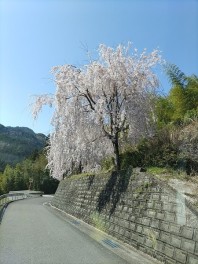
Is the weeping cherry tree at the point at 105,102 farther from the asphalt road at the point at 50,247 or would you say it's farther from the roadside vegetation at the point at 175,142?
the asphalt road at the point at 50,247

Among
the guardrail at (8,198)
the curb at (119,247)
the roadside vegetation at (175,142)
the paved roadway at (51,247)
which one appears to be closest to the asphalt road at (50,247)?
the paved roadway at (51,247)

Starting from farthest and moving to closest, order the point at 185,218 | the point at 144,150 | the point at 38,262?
the point at 144,150 < the point at 38,262 < the point at 185,218

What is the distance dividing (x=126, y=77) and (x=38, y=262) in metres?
9.79

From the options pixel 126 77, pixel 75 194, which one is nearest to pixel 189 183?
pixel 126 77

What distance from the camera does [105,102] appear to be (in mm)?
15984

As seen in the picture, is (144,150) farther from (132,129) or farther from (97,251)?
(97,251)

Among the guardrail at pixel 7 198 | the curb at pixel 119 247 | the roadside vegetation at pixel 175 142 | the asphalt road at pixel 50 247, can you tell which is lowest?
the asphalt road at pixel 50 247

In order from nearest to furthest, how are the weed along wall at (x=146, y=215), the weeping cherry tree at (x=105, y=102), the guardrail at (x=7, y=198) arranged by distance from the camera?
the weed along wall at (x=146, y=215) → the weeping cherry tree at (x=105, y=102) → the guardrail at (x=7, y=198)

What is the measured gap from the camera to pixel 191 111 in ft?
48.6

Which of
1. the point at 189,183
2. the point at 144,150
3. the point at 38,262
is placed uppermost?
the point at 144,150

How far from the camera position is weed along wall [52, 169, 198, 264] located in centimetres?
745

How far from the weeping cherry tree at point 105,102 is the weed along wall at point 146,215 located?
2.17 m

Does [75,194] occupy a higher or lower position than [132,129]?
lower

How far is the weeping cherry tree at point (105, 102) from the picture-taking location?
1570cm
